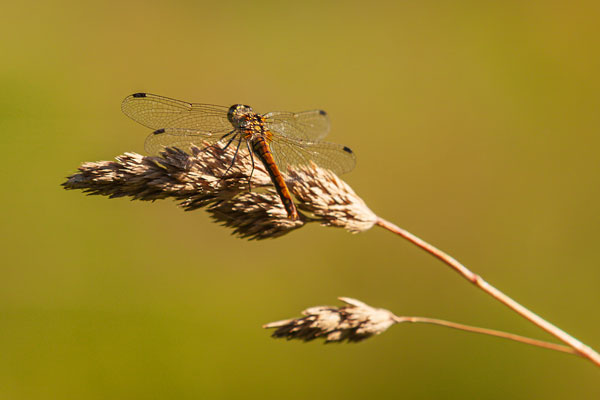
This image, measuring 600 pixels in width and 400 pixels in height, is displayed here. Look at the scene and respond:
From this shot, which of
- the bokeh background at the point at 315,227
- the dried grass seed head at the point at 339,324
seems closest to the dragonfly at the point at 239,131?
the dried grass seed head at the point at 339,324

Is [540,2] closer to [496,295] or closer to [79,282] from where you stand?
[496,295]

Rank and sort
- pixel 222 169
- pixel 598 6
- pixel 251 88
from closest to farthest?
pixel 222 169
pixel 598 6
pixel 251 88

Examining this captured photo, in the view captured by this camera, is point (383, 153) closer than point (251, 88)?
Yes

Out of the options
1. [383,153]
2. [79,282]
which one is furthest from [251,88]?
[79,282]

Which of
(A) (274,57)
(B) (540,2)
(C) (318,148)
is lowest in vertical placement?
(C) (318,148)

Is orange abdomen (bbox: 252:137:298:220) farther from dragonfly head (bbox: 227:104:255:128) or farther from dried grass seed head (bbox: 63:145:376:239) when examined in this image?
dragonfly head (bbox: 227:104:255:128)

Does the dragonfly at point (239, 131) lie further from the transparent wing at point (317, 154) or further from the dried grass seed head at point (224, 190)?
the dried grass seed head at point (224, 190)

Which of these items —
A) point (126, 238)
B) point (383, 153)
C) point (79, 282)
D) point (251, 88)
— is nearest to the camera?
point (79, 282)
